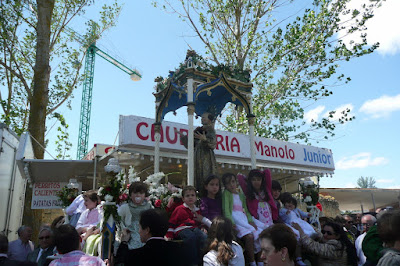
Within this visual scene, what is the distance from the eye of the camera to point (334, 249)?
4.38 meters

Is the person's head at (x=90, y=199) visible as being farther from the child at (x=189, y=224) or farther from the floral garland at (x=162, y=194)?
the child at (x=189, y=224)

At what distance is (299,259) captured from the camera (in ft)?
15.3

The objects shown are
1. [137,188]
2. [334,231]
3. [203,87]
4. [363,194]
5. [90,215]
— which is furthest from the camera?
[363,194]

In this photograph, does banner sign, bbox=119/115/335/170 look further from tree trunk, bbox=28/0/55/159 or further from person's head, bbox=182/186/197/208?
person's head, bbox=182/186/197/208

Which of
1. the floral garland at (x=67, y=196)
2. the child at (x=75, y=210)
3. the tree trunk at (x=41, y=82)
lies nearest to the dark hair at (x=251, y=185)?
the child at (x=75, y=210)

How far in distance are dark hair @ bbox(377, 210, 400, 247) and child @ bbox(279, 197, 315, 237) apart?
3175mm

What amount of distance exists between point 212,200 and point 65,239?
3.15m

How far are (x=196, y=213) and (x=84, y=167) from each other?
6.84 metres

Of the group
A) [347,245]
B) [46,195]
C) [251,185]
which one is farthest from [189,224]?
[46,195]

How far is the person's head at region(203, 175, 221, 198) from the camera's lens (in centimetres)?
567

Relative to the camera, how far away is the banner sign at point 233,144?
10.1 meters

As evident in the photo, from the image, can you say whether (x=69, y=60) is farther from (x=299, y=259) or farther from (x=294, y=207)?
(x=299, y=259)

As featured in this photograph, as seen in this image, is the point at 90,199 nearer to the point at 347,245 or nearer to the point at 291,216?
the point at 291,216

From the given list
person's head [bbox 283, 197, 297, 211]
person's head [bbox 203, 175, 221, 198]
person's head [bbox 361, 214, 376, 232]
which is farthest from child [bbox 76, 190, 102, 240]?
person's head [bbox 361, 214, 376, 232]
